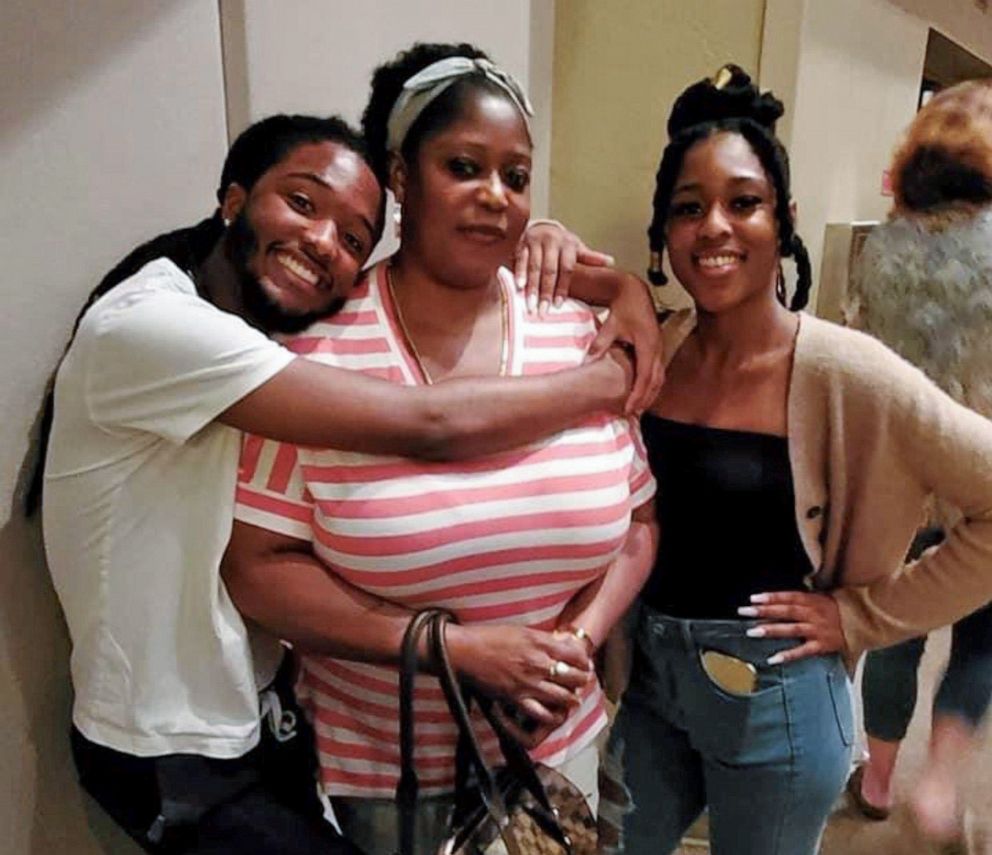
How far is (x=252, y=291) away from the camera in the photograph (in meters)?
0.94

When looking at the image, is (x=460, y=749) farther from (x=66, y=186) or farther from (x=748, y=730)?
(x=66, y=186)

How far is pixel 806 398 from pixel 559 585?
365 mm

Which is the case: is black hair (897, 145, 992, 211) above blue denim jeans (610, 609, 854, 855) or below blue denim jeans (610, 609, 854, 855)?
above

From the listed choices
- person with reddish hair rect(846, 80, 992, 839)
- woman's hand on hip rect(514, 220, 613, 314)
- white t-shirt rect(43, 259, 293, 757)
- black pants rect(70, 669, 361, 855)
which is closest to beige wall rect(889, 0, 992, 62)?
person with reddish hair rect(846, 80, 992, 839)

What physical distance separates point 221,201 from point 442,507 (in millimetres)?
425

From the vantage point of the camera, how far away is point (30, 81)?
2.97 feet

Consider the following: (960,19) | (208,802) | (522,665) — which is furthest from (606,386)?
(960,19)

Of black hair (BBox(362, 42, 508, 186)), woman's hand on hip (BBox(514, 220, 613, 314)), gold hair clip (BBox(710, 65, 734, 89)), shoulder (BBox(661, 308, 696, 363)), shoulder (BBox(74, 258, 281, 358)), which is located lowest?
shoulder (BBox(661, 308, 696, 363))

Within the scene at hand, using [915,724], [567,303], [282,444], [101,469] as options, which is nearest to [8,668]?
[101,469]

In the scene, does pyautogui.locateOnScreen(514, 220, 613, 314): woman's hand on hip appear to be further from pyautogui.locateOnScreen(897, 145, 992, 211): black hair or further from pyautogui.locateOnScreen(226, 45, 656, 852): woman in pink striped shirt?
pyautogui.locateOnScreen(897, 145, 992, 211): black hair

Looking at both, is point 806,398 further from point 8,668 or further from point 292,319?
point 8,668

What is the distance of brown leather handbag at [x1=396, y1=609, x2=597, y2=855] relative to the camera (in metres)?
0.89

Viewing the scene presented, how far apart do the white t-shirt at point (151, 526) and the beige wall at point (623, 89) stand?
1.11 meters

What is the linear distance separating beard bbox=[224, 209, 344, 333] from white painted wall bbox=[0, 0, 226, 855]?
0.56 feet
